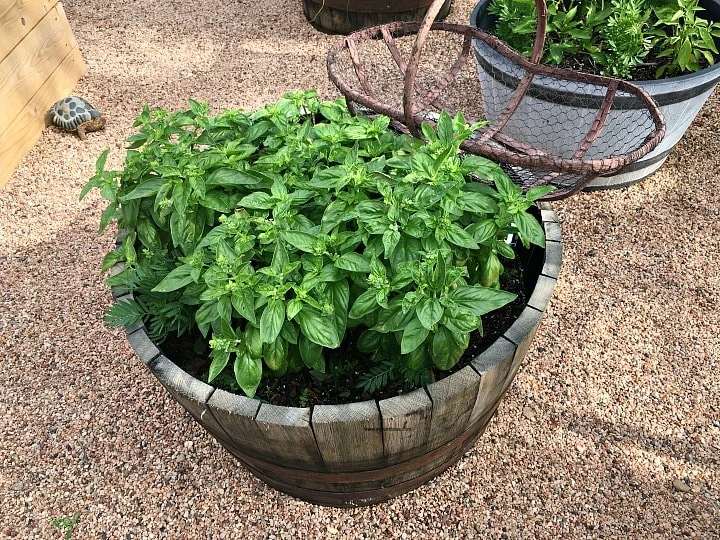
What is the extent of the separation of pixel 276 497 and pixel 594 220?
2.14m

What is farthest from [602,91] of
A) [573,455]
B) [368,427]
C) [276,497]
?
[276,497]

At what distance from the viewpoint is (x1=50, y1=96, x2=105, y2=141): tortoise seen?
3.59 meters

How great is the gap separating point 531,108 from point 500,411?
154 cm

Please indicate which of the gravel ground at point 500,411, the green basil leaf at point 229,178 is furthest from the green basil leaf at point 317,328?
the gravel ground at point 500,411

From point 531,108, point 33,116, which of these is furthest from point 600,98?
point 33,116

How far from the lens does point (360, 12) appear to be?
14.3ft

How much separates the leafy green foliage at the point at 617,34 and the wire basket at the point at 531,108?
31 centimetres

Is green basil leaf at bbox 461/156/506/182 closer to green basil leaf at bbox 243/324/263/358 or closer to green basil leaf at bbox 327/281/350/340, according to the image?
green basil leaf at bbox 327/281/350/340

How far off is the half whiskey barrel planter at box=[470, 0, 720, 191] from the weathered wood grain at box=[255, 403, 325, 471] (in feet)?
6.32

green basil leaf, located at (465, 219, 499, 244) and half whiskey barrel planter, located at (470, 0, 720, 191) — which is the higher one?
green basil leaf, located at (465, 219, 499, 244)

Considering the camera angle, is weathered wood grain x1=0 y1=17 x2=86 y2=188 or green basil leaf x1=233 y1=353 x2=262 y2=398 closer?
green basil leaf x1=233 y1=353 x2=262 y2=398

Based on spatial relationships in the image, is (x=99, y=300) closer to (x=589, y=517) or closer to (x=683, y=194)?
(x=589, y=517)

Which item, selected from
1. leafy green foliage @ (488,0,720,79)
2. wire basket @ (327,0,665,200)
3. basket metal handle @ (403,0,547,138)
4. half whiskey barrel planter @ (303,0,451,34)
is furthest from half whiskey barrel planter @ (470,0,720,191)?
half whiskey barrel planter @ (303,0,451,34)

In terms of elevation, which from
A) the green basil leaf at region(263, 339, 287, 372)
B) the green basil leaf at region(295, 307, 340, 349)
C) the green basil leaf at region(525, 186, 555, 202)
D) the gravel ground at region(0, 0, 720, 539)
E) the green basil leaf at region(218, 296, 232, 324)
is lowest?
the gravel ground at region(0, 0, 720, 539)
